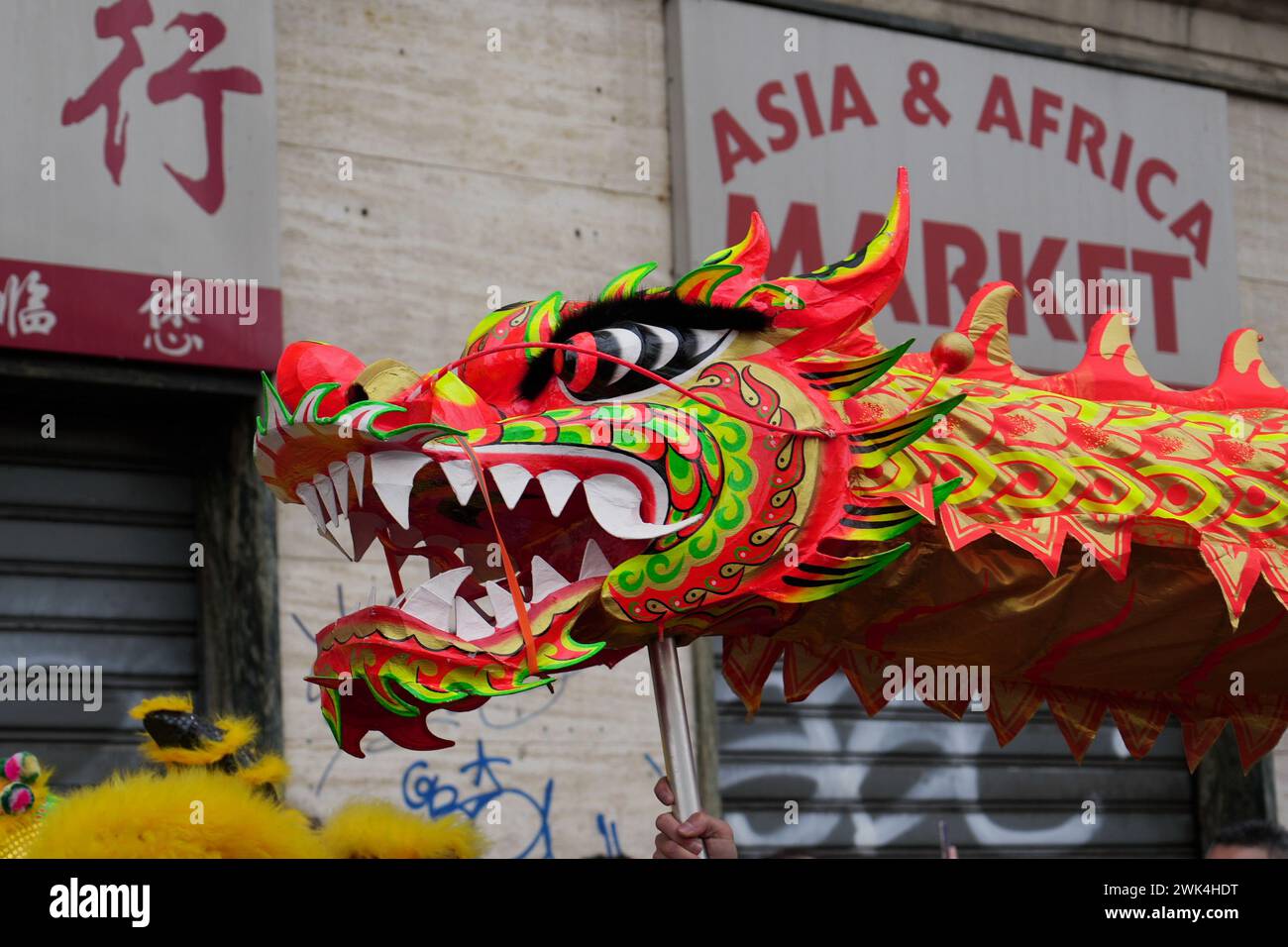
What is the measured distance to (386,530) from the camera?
321 centimetres

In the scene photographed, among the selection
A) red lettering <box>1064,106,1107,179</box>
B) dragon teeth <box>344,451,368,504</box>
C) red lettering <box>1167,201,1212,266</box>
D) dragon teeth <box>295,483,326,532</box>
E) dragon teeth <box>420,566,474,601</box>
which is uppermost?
red lettering <box>1064,106,1107,179</box>

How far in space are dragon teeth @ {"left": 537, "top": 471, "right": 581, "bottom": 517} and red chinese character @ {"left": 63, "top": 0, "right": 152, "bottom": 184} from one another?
327cm

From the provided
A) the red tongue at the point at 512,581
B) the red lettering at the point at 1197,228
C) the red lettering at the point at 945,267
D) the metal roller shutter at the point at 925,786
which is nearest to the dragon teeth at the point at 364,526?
the red tongue at the point at 512,581

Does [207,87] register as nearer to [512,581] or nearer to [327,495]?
[327,495]

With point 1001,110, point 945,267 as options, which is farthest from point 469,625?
point 1001,110

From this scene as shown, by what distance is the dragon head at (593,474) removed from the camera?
3.01m

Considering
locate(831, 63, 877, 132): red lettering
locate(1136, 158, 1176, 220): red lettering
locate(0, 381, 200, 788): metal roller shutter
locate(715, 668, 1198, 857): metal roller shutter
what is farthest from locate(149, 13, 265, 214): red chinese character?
locate(1136, 158, 1176, 220): red lettering

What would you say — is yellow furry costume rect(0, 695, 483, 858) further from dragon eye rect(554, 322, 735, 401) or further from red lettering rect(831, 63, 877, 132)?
red lettering rect(831, 63, 877, 132)

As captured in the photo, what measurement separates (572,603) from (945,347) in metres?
0.83

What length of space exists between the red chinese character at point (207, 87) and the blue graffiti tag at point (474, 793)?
189 centimetres

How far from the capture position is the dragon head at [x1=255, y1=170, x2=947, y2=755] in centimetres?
301

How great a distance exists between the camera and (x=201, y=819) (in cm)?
287
